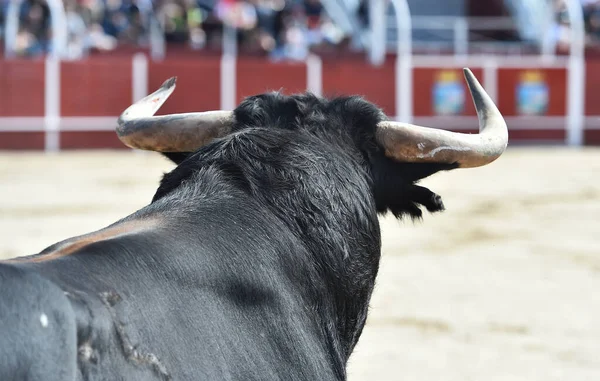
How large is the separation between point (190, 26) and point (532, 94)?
16.9 ft

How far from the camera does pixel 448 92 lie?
15211 millimetres

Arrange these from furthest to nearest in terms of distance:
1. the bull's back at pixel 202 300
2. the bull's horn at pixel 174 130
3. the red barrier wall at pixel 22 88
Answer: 1. the red barrier wall at pixel 22 88
2. the bull's horn at pixel 174 130
3. the bull's back at pixel 202 300

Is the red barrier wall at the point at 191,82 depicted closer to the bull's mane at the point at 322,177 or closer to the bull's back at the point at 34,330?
the bull's mane at the point at 322,177

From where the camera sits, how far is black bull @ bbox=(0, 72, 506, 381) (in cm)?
154

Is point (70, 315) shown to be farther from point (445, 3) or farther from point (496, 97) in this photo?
point (445, 3)

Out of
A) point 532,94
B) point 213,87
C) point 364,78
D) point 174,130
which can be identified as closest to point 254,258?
point 174,130

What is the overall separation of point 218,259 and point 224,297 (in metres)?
0.08

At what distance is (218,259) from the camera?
1.99m

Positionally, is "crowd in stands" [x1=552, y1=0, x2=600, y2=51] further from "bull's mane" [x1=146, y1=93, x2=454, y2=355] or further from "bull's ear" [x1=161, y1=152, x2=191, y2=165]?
"bull's mane" [x1=146, y1=93, x2=454, y2=355]

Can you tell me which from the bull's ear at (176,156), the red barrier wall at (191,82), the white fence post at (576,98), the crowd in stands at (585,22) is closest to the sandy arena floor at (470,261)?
the bull's ear at (176,156)

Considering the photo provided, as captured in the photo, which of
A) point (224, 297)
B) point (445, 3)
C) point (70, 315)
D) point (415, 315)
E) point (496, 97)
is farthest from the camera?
point (445, 3)

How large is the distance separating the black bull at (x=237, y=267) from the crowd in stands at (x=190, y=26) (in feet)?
40.8

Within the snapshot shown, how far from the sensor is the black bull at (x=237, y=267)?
1540 millimetres

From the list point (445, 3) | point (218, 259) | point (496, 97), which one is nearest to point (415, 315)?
point (218, 259)
